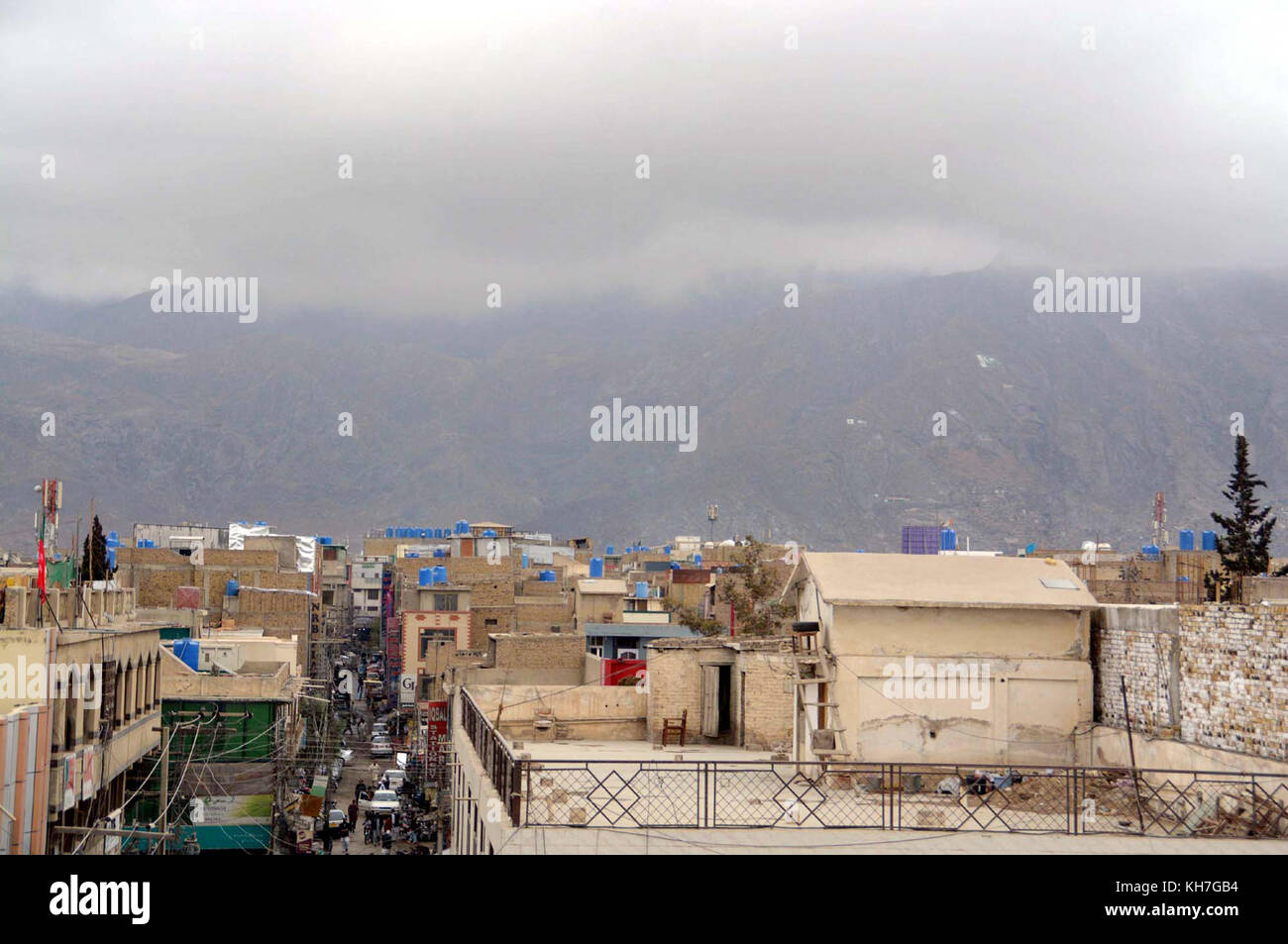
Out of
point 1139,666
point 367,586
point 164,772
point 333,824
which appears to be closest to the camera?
point 1139,666

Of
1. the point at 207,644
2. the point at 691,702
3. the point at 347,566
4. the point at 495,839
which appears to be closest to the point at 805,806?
the point at 495,839

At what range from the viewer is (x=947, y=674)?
21.5 meters

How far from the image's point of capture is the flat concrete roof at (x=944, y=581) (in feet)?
71.2

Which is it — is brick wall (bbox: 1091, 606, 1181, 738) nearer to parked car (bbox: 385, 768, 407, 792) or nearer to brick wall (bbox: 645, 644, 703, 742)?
brick wall (bbox: 645, 644, 703, 742)

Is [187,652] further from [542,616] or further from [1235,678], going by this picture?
[1235,678]

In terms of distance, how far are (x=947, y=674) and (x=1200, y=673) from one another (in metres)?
3.84

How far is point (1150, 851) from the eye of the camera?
49.7 feet

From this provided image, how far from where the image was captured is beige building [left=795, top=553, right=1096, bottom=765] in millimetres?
21281

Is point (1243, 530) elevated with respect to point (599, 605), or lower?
elevated

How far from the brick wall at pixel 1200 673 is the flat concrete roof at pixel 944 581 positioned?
0.95 meters

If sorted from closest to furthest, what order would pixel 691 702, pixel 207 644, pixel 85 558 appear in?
pixel 691 702, pixel 207 644, pixel 85 558

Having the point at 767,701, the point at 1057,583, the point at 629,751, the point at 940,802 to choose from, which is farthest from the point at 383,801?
the point at 940,802
